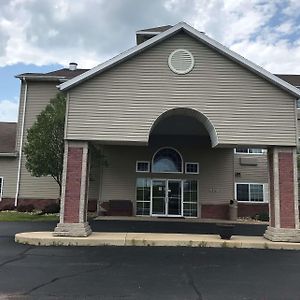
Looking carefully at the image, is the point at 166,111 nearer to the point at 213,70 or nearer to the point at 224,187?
the point at 213,70

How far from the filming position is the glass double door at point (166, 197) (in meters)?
25.4

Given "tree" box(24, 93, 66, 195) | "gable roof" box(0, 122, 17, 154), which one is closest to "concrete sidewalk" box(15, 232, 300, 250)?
"tree" box(24, 93, 66, 195)

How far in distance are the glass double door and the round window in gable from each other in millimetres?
11350

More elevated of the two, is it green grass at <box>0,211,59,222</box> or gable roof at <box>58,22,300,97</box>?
gable roof at <box>58,22,300,97</box>

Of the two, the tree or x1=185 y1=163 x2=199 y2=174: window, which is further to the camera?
x1=185 y1=163 x2=199 y2=174: window

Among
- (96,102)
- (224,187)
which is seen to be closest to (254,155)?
(224,187)

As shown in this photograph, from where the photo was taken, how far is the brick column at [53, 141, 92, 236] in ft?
46.9

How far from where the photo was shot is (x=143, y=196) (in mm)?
25469

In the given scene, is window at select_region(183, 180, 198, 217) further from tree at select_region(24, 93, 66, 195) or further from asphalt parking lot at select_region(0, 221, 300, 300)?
asphalt parking lot at select_region(0, 221, 300, 300)

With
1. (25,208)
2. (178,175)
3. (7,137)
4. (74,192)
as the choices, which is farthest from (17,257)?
(7,137)

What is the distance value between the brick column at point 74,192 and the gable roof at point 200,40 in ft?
7.99

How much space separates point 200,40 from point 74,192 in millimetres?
7408

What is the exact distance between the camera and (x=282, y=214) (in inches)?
577

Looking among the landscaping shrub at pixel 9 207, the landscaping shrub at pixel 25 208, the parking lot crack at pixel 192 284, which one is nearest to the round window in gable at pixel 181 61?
the parking lot crack at pixel 192 284
